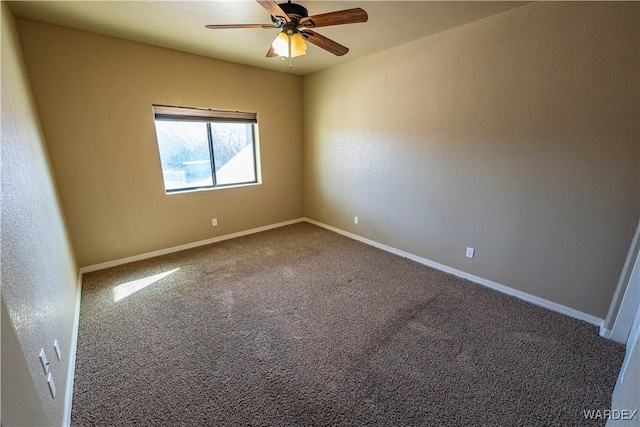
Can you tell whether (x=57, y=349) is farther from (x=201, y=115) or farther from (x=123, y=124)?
(x=201, y=115)

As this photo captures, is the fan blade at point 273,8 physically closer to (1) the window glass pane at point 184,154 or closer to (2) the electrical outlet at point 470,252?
(1) the window glass pane at point 184,154

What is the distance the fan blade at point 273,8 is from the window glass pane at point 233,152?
2.29m

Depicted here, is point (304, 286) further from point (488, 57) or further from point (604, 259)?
point (488, 57)

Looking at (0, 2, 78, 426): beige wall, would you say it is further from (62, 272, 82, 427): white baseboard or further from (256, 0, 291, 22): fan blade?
(256, 0, 291, 22): fan blade

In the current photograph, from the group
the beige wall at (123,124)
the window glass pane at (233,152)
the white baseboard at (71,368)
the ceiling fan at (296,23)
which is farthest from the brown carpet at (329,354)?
the ceiling fan at (296,23)

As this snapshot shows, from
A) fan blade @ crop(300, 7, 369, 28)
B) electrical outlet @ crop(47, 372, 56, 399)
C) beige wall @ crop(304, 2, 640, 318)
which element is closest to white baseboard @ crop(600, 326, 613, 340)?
beige wall @ crop(304, 2, 640, 318)

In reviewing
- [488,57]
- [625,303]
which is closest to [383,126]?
[488,57]

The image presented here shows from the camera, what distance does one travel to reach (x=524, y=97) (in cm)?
223

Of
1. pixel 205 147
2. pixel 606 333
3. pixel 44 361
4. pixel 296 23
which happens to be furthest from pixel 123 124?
pixel 606 333

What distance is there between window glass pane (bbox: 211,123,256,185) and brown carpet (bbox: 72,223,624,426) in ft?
5.51

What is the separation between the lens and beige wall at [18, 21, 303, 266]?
8.35 ft

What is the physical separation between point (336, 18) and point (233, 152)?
2706 mm

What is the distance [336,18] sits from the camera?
1.74 meters

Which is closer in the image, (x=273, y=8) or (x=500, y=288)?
(x=273, y=8)
